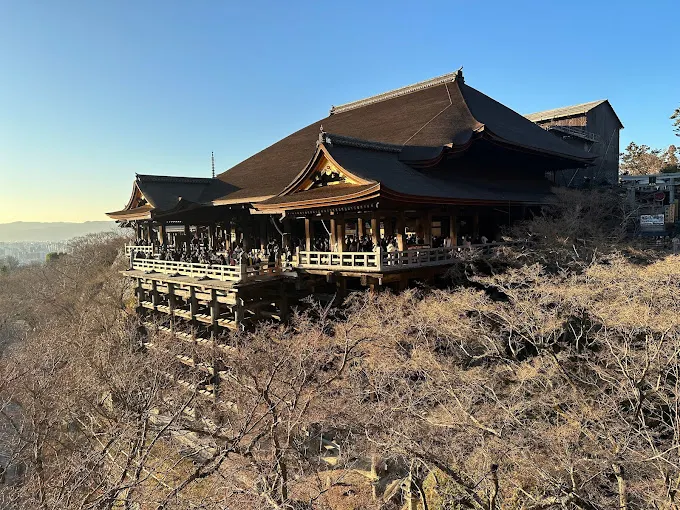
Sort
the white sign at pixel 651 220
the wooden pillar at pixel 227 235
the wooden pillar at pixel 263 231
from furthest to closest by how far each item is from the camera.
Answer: the wooden pillar at pixel 227 235
the wooden pillar at pixel 263 231
the white sign at pixel 651 220

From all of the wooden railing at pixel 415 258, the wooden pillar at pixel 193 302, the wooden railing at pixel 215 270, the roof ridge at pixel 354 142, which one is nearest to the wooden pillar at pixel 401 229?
the wooden railing at pixel 415 258

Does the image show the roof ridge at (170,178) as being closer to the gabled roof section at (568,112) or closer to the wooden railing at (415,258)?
the wooden railing at (415,258)

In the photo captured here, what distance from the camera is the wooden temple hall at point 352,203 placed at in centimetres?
1261

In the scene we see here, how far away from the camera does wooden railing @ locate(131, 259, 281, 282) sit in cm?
1377

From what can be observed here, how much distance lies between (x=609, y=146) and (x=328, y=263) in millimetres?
25305

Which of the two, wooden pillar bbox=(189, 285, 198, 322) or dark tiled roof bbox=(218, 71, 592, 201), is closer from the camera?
wooden pillar bbox=(189, 285, 198, 322)

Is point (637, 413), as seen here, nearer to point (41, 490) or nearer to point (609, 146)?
point (41, 490)

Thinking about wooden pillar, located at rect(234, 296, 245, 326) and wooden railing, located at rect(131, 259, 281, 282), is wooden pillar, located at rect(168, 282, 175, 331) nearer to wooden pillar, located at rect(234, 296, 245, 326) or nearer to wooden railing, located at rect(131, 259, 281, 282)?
wooden railing, located at rect(131, 259, 281, 282)

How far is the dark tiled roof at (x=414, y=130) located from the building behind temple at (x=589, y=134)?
3.52 m

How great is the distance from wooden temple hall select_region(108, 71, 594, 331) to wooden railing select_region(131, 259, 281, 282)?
0.05 meters

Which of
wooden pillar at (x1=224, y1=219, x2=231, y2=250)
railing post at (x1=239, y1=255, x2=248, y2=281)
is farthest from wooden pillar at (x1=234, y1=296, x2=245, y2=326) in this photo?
wooden pillar at (x1=224, y1=219, x2=231, y2=250)

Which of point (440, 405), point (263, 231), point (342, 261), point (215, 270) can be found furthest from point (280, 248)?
point (440, 405)

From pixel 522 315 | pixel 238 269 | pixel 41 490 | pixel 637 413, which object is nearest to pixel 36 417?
pixel 41 490

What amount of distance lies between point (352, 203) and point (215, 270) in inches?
237
